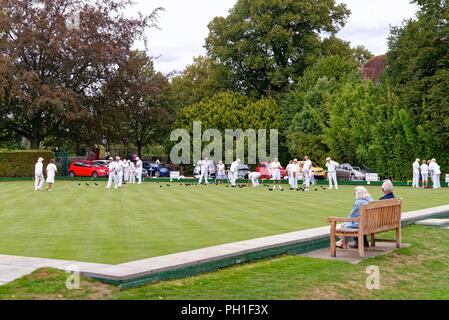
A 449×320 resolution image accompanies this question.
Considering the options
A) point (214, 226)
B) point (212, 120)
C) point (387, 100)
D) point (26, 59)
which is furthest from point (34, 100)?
point (214, 226)

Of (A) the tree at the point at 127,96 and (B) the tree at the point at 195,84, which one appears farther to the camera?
(B) the tree at the point at 195,84

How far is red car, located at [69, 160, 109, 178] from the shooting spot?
4766 cm

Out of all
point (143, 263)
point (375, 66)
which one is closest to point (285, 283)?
point (143, 263)

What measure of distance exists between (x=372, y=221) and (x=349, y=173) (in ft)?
108

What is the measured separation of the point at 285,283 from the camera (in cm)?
825

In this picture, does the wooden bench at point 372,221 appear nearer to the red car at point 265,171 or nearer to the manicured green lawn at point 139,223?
the manicured green lawn at point 139,223

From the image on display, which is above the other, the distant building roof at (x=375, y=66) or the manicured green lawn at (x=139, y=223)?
the distant building roof at (x=375, y=66)

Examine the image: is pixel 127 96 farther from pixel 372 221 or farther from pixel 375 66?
pixel 375 66

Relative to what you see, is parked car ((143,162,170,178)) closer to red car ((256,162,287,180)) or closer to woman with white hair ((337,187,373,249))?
red car ((256,162,287,180))

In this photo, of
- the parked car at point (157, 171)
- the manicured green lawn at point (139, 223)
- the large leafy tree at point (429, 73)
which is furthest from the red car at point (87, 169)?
the manicured green lawn at point (139, 223)

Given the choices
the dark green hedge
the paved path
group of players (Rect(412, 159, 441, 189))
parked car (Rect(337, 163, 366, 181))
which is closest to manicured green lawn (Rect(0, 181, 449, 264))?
the paved path

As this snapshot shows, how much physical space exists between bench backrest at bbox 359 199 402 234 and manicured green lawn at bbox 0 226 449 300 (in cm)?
56

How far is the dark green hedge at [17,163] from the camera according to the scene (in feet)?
145

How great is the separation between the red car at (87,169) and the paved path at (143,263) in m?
38.2
